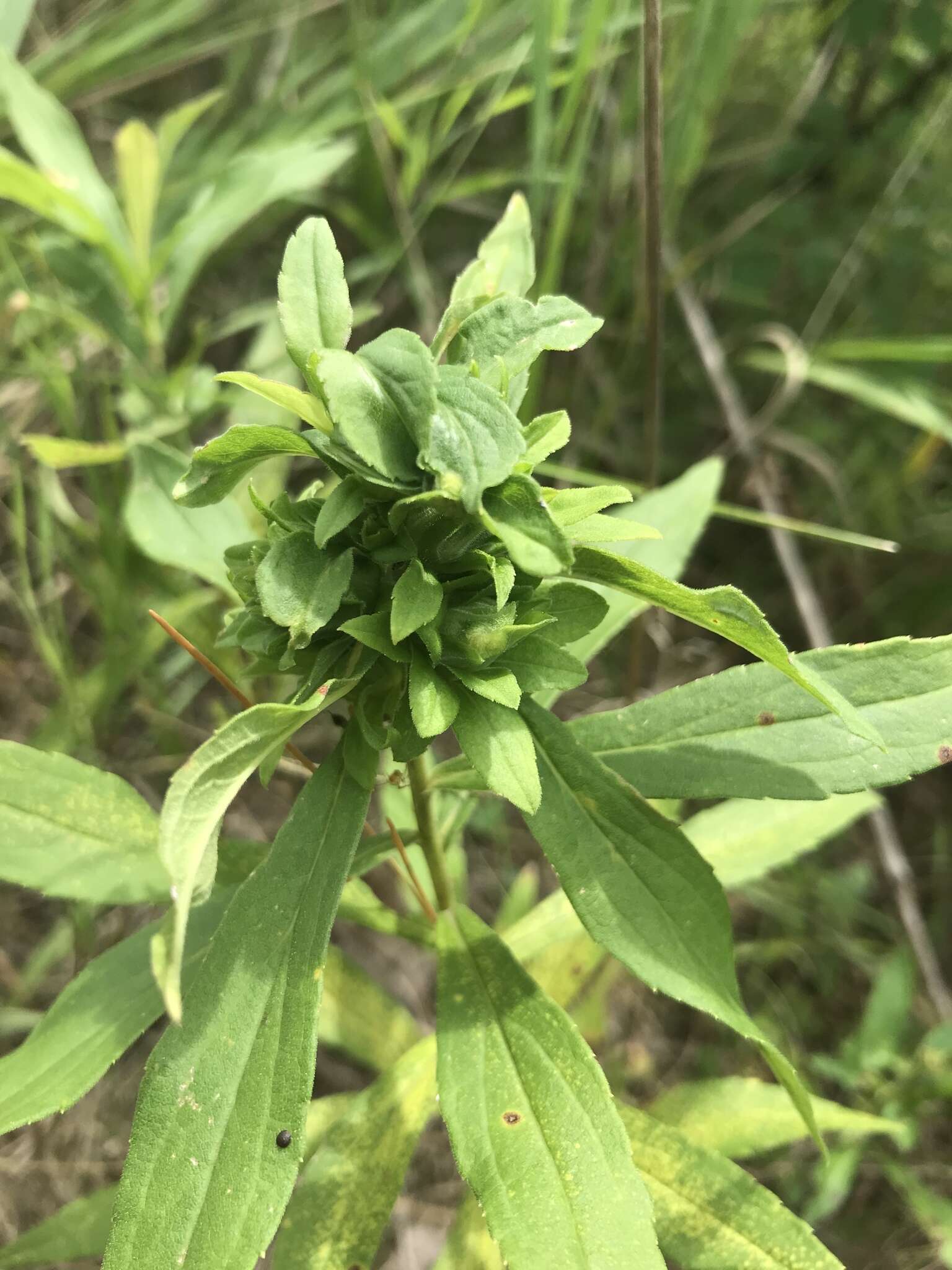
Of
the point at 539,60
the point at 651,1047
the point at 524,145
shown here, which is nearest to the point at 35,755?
the point at 539,60

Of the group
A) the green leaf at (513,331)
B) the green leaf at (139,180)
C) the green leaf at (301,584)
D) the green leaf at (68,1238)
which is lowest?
the green leaf at (68,1238)

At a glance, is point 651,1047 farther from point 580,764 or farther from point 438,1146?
point 580,764

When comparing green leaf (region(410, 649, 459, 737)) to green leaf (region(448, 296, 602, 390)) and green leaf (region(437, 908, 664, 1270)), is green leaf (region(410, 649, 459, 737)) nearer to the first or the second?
green leaf (region(448, 296, 602, 390))

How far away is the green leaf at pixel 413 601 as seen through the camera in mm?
794

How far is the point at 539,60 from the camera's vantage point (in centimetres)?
148

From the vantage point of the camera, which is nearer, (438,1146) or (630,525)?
(630,525)

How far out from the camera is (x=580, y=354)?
7.23 ft

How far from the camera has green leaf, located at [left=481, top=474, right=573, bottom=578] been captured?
72 centimetres

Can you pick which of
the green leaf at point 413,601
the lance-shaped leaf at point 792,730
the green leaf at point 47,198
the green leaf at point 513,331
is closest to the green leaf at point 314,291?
the green leaf at point 513,331

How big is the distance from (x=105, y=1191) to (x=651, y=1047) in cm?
124

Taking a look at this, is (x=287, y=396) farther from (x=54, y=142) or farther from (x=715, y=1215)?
(x=54, y=142)

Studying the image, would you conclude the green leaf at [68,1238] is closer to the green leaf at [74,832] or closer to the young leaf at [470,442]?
the green leaf at [74,832]

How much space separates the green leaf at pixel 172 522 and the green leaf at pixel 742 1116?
1.05m

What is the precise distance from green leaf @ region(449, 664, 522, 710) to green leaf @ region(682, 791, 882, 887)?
664 millimetres
